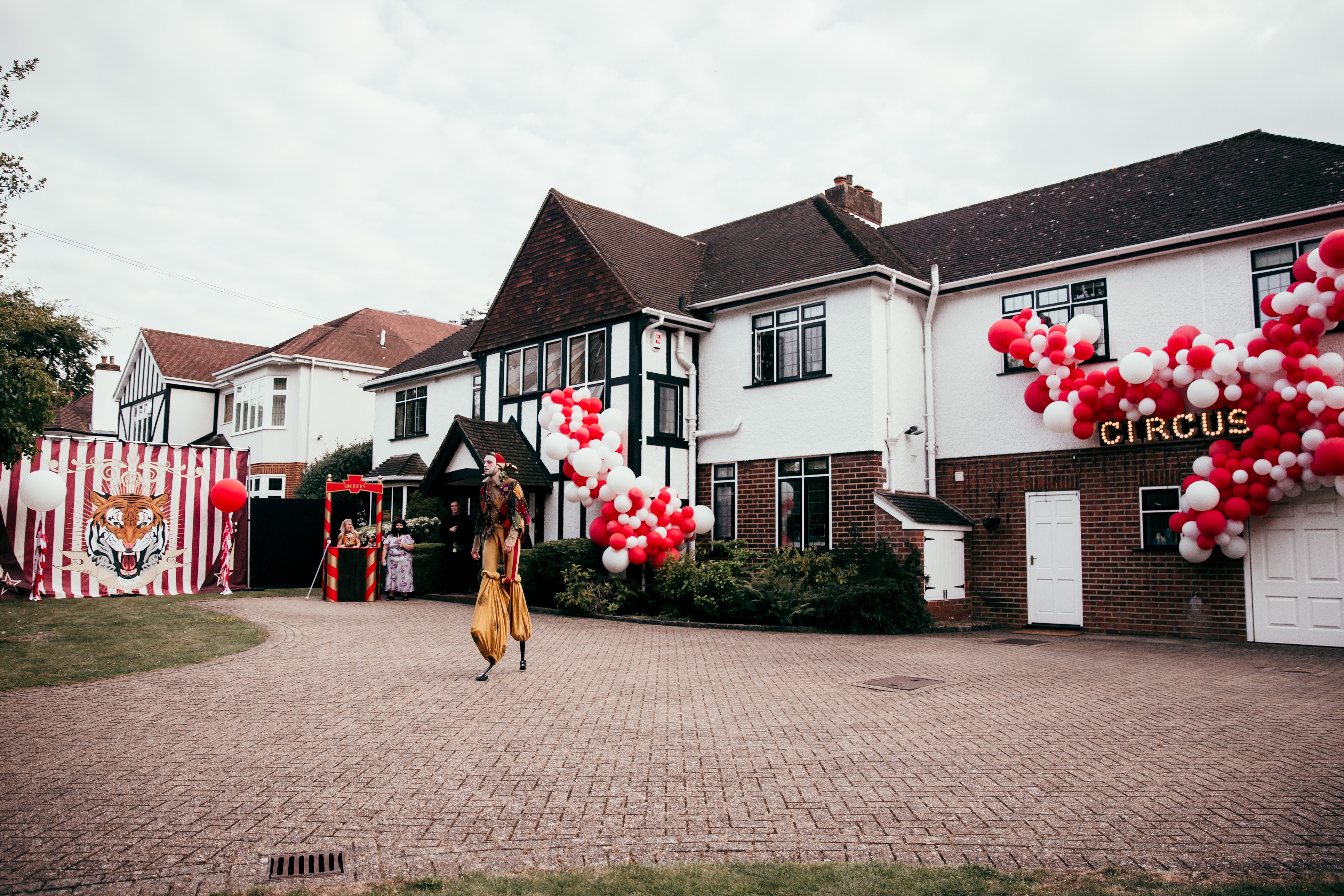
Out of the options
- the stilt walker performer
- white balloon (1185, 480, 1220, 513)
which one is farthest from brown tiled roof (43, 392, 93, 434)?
white balloon (1185, 480, 1220, 513)

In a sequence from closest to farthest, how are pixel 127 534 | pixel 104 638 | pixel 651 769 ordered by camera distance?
pixel 651 769
pixel 104 638
pixel 127 534

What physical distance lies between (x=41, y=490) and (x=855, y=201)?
16853 millimetres

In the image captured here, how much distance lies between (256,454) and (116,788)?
94.9 feet

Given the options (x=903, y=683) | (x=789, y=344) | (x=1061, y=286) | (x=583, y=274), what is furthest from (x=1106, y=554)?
(x=583, y=274)

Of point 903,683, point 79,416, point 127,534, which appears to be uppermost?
point 79,416

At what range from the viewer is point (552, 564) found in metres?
16.8

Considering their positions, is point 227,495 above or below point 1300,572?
above

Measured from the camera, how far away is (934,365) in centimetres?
1664

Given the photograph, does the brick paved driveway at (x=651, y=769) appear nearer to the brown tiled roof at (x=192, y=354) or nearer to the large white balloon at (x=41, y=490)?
the large white balloon at (x=41, y=490)

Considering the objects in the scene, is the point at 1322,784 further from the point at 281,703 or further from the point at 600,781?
the point at 281,703

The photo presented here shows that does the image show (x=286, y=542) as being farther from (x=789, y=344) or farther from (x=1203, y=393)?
(x=1203, y=393)

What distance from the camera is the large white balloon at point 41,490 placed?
1590cm

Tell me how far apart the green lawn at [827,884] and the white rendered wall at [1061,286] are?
37.9ft

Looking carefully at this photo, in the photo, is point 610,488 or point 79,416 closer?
point 610,488
